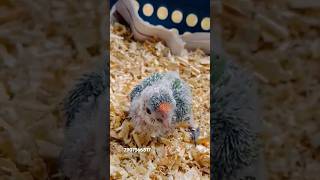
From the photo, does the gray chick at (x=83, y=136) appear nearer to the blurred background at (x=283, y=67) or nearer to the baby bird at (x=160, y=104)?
the baby bird at (x=160, y=104)

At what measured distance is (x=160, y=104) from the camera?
1109 millimetres

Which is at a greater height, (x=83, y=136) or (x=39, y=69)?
(x=39, y=69)

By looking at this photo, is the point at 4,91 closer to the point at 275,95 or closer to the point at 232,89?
the point at 232,89

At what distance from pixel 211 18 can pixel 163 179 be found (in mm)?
378

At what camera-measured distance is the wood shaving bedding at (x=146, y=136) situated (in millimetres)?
1113

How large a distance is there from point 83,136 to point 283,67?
488mm

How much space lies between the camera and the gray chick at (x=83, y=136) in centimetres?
113

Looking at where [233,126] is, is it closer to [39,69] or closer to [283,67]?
[283,67]

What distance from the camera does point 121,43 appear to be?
113 cm

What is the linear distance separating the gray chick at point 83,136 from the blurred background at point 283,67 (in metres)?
0.33

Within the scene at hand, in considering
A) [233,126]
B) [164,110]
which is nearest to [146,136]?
[164,110]

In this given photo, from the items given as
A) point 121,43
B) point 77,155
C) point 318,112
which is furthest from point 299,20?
point 77,155

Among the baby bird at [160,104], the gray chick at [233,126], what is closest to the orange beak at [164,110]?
the baby bird at [160,104]

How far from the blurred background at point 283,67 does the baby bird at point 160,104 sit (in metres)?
0.15
